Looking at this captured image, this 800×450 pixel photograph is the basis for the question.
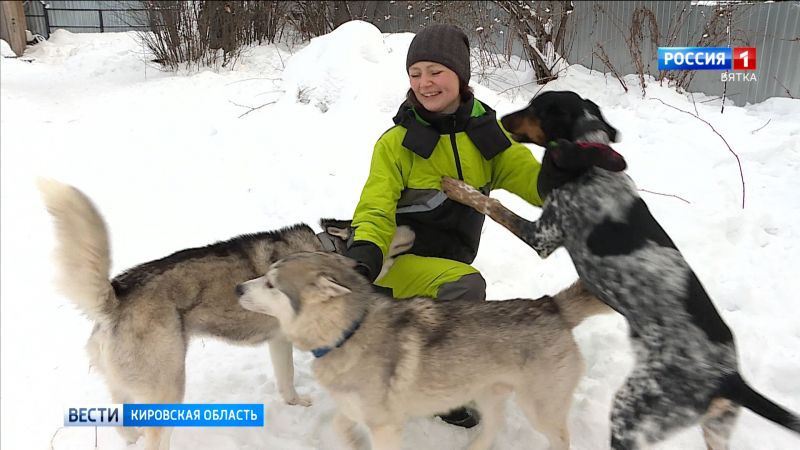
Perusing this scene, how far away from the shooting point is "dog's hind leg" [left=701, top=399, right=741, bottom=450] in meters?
2.07

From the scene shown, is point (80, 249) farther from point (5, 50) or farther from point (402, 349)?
point (5, 50)

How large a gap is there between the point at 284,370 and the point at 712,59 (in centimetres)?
718

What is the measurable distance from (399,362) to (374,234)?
0.69 metres

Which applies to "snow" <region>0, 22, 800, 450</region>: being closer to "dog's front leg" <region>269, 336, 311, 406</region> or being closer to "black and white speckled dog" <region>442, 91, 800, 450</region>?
"dog's front leg" <region>269, 336, 311, 406</region>

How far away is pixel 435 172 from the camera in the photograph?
2963mm

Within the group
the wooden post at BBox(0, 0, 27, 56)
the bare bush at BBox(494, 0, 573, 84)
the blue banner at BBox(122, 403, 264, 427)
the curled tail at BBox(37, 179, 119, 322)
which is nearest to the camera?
the curled tail at BBox(37, 179, 119, 322)

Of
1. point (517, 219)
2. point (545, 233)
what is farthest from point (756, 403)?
point (517, 219)

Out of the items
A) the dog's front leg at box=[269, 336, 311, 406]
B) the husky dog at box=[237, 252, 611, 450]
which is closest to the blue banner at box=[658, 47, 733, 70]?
the husky dog at box=[237, 252, 611, 450]

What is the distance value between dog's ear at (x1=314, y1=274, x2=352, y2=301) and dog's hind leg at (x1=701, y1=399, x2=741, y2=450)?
1487mm

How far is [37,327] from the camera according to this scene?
3.94 metres

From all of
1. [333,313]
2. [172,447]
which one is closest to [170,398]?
[172,447]

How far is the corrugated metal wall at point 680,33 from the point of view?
6.88 m

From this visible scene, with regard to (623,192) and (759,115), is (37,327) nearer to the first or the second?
(623,192)

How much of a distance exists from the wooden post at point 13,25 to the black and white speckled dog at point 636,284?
13.6 metres
